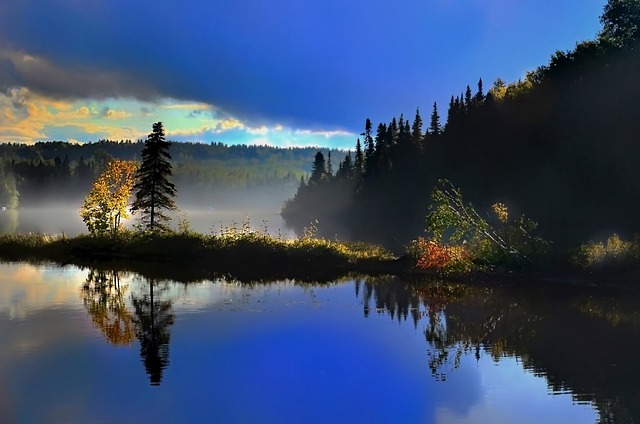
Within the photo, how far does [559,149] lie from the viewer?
5375 cm

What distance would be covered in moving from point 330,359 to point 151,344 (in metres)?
5.55

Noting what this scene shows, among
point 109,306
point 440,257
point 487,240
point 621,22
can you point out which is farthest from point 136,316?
point 621,22

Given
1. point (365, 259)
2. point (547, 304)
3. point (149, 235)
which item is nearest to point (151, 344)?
point (547, 304)

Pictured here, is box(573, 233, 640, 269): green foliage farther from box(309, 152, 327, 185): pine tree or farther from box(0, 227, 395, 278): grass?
box(309, 152, 327, 185): pine tree

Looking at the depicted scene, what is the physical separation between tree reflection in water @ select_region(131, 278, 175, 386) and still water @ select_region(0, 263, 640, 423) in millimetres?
79

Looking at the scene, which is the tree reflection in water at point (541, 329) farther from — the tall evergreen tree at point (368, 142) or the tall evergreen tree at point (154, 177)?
the tall evergreen tree at point (368, 142)

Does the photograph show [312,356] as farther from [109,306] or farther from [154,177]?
[154,177]

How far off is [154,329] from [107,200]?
29.2m

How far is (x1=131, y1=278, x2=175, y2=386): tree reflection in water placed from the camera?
1538cm

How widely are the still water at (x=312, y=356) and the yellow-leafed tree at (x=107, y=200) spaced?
17.7 m

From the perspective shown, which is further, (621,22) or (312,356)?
(621,22)

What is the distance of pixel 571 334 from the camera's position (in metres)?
20.3

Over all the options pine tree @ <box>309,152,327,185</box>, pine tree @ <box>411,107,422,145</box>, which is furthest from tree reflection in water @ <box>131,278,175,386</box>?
pine tree @ <box>309,152,327,185</box>

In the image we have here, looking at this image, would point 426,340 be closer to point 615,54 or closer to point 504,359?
point 504,359
